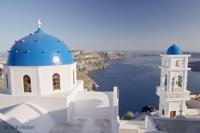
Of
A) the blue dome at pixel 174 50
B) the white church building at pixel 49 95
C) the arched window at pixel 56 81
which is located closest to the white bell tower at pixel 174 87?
the blue dome at pixel 174 50

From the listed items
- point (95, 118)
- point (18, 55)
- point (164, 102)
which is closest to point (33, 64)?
point (18, 55)

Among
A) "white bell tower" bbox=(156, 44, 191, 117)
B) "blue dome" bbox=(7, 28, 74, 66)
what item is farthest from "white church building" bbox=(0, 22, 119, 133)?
"white bell tower" bbox=(156, 44, 191, 117)

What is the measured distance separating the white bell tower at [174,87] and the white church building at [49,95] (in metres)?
5.30

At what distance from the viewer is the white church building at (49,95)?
34.0 feet

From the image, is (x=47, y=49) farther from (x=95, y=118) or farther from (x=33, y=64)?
(x=95, y=118)

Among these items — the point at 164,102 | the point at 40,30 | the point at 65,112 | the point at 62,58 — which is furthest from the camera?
the point at 164,102

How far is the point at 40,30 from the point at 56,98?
166 inches

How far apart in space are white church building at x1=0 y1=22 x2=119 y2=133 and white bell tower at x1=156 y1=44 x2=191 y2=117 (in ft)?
17.4

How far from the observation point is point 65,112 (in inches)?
433

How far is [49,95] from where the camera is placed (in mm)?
11180

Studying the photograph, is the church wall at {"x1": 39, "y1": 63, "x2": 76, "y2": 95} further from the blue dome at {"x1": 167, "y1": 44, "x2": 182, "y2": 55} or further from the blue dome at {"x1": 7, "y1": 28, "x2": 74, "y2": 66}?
the blue dome at {"x1": 167, "y1": 44, "x2": 182, "y2": 55}

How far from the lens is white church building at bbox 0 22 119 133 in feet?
34.0

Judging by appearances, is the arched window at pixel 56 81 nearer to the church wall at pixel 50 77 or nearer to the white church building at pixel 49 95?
the white church building at pixel 49 95

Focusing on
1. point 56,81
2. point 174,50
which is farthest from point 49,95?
point 174,50
